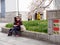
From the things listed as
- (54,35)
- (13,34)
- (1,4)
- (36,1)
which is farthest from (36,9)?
(1,4)

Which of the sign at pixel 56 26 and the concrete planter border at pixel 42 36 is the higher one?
the sign at pixel 56 26

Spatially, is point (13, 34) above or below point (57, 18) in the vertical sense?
below

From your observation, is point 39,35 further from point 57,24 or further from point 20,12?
point 20,12

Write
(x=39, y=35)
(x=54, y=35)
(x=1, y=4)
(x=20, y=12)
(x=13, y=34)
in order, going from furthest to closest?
(x=1, y=4) < (x=20, y=12) < (x=13, y=34) < (x=39, y=35) < (x=54, y=35)

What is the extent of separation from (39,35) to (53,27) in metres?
1.15

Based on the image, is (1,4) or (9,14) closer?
(9,14)

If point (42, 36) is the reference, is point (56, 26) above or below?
above

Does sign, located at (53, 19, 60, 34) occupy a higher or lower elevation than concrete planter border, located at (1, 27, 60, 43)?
higher

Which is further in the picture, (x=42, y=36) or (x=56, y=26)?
(x=42, y=36)

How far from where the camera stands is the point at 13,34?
1420 centimetres

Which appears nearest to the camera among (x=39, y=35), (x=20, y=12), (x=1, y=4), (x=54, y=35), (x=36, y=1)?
(x=54, y=35)

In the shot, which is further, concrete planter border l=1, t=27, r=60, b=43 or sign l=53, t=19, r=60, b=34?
sign l=53, t=19, r=60, b=34

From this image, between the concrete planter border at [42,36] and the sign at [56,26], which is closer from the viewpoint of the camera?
the concrete planter border at [42,36]

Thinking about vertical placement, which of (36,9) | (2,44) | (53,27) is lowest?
(2,44)
